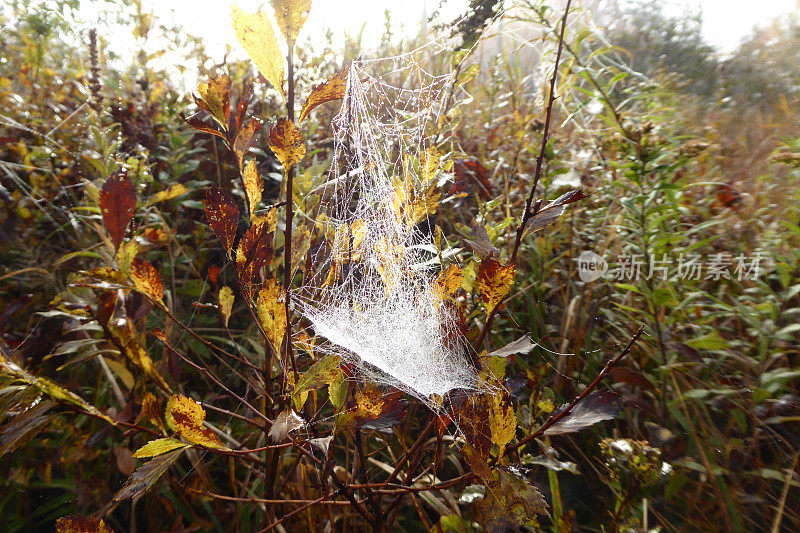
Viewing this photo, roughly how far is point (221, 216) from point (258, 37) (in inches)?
10.8

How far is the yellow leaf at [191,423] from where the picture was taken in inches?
Answer: 24.5

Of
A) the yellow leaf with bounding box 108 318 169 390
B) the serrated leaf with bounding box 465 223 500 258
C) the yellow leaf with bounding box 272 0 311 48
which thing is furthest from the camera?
the yellow leaf with bounding box 108 318 169 390

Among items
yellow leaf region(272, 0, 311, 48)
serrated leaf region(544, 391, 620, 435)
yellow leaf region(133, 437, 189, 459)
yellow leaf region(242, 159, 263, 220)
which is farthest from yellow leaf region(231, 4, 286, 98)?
serrated leaf region(544, 391, 620, 435)

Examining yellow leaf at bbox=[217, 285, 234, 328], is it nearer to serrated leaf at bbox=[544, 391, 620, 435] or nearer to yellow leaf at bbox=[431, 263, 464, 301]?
yellow leaf at bbox=[431, 263, 464, 301]

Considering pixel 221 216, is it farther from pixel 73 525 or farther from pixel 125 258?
pixel 73 525

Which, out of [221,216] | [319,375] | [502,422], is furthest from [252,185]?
[502,422]

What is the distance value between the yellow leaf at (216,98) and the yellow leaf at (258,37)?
0.09 m

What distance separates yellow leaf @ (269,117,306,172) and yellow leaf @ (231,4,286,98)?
75mm

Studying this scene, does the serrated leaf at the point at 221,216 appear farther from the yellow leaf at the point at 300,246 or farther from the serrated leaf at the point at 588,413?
the serrated leaf at the point at 588,413

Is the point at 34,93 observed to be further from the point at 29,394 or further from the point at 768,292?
the point at 768,292

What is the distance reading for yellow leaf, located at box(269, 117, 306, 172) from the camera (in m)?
0.57

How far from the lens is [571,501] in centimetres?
116

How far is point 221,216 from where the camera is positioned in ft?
2.22

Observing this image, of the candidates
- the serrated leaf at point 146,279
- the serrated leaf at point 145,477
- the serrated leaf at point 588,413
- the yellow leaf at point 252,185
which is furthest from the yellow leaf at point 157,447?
the serrated leaf at point 588,413
